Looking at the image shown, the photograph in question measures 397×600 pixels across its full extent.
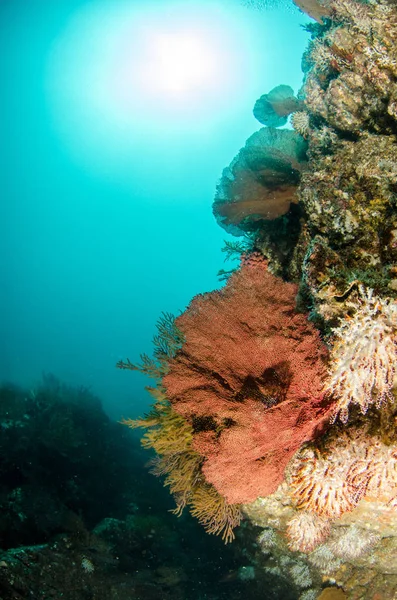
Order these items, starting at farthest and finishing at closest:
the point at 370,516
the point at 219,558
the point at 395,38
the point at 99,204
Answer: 1. the point at 99,204
2. the point at 219,558
3. the point at 370,516
4. the point at 395,38

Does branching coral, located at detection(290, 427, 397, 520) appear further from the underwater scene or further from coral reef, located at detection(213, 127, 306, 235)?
coral reef, located at detection(213, 127, 306, 235)

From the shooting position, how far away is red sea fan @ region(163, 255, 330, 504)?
307 cm

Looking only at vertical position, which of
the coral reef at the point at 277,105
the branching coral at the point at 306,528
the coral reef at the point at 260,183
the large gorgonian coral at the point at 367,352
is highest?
the coral reef at the point at 277,105

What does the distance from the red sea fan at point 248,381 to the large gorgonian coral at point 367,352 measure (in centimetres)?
37

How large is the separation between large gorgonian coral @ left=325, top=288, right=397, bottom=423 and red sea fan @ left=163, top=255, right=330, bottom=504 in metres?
0.37

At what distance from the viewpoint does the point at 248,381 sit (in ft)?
10.7

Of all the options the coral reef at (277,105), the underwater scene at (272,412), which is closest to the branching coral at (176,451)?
the underwater scene at (272,412)

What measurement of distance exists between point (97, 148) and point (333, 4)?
468 feet

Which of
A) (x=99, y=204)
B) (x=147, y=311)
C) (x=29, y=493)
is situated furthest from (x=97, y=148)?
(x=29, y=493)

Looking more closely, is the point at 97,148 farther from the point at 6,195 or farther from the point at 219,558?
the point at 219,558

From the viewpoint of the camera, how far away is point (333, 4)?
192 inches

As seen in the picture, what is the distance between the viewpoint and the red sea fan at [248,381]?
3066mm

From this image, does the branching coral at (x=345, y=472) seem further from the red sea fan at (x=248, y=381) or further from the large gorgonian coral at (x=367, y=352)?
the large gorgonian coral at (x=367, y=352)

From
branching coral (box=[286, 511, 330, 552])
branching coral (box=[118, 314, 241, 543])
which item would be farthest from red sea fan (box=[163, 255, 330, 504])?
branching coral (box=[286, 511, 330, 552])
